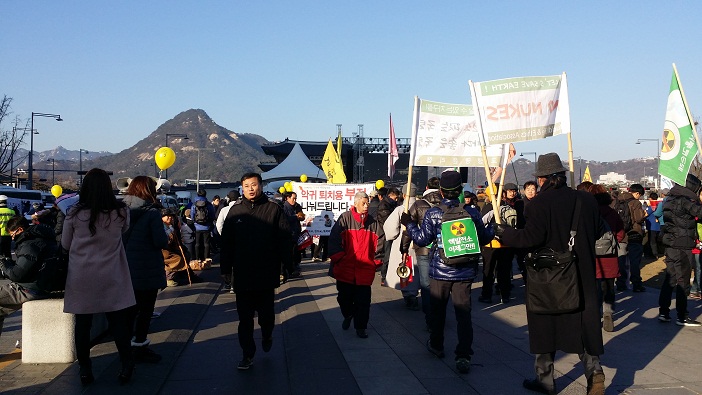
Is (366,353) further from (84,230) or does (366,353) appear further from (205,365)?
(84,230)

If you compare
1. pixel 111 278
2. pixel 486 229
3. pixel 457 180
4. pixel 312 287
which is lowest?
pixel 312 287

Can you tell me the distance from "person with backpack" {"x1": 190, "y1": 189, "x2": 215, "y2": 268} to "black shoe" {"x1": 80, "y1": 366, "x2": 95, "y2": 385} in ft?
33.1

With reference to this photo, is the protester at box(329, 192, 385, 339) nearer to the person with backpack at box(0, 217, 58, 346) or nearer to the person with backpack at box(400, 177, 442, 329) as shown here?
the person with backpack at box(400, 177, 442, 329)

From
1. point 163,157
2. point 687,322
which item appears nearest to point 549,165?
point 687,322

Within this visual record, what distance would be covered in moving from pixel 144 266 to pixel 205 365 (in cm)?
117

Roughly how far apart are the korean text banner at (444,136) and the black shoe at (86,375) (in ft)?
17.2

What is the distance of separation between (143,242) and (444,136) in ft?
16.5

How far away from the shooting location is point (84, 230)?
5727 millimetres

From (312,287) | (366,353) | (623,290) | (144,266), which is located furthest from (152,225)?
(623,290)

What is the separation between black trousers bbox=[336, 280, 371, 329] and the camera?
809 centimetres

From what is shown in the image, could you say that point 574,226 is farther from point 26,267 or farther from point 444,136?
point 26,267

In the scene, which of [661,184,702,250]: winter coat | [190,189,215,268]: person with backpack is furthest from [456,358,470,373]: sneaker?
[190,189,215,268]: person with backpack

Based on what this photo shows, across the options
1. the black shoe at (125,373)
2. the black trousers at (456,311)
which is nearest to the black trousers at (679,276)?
the black trousers at (456,311)

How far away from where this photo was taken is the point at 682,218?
873cm
